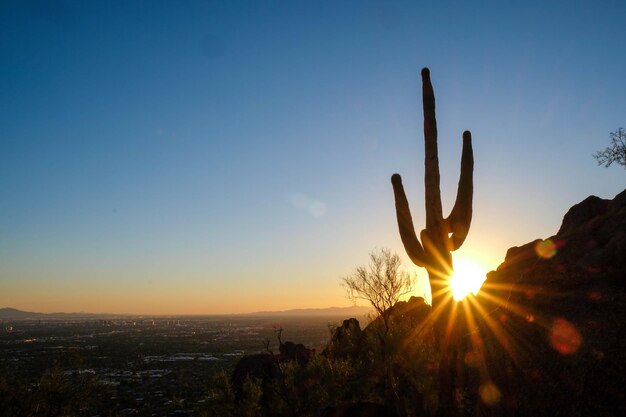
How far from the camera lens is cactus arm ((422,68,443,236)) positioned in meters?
8.38

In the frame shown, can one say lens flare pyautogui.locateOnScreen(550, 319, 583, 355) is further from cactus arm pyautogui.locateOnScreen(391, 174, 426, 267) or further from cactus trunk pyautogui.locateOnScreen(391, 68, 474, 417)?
cactus arm pyautogui.locateOnScreen(391, 174, 426, 267)

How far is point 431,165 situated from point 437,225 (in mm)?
1329

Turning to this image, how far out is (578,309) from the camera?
6023 mm

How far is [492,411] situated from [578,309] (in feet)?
6.66

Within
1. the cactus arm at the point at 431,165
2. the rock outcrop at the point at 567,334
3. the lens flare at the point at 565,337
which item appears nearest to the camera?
the rock outcrop at the point at 567,334

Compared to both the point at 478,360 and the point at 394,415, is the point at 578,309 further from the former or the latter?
the point at 394,415

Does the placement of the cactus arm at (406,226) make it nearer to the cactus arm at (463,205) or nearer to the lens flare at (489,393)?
the cactus arm at (463,205)

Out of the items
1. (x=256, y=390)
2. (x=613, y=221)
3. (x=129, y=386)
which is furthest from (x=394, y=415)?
(x=129, y=386)

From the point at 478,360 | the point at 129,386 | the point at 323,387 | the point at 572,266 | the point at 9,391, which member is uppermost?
the point at 572,266

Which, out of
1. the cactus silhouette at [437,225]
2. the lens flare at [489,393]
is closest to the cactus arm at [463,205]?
the cactus silhouette at [437,225]

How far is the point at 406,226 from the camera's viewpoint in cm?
877

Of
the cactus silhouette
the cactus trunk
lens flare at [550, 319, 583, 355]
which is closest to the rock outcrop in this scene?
lens flare at [550, 319, 583, 355]

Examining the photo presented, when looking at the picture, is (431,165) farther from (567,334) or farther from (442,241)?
(567,334)

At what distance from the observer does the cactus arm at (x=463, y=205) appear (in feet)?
27.1
